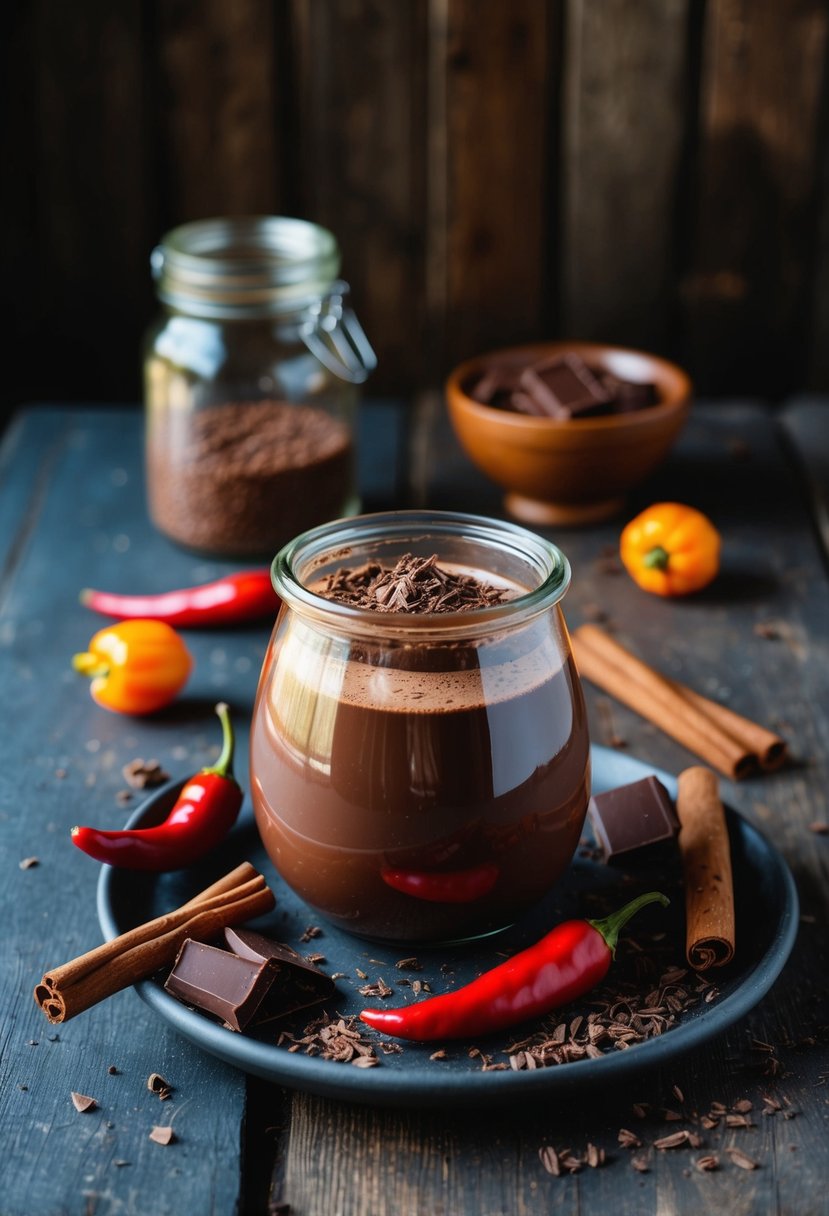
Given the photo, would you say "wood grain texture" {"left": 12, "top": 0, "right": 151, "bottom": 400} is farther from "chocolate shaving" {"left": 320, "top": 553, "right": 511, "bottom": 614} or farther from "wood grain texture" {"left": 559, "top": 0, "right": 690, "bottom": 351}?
"chocolate shaving" {"left": 320, "top": 553, "right": 511, "bottom": 614}

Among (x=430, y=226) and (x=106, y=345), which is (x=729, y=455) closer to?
(x=430, y=226)

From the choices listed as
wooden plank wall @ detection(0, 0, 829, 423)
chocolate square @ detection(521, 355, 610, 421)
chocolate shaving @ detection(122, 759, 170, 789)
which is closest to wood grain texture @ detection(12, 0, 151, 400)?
wooden plank wall @ detection(0, 0, 829, 423)

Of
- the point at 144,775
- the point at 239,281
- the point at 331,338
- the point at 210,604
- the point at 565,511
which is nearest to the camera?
the point at 144,775

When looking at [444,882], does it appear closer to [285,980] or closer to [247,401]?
[285,980]

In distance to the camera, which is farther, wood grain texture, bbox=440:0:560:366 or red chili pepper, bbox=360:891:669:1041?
wood grain texture, bbox=440:0:560:366

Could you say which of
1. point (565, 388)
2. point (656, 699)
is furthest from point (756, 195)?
point (656, 699)

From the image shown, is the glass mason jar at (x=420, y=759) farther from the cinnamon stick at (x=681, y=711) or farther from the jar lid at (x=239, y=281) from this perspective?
the jar lid at (x=239, y=281)
